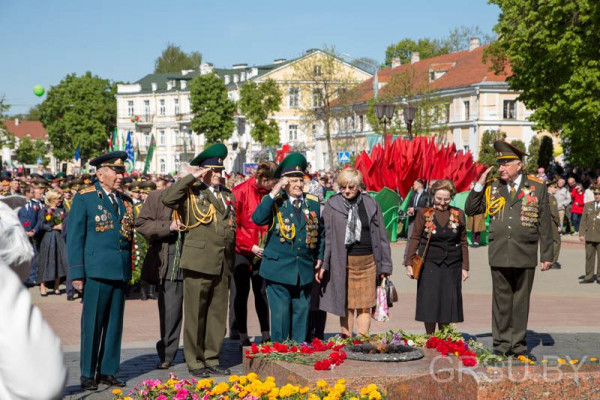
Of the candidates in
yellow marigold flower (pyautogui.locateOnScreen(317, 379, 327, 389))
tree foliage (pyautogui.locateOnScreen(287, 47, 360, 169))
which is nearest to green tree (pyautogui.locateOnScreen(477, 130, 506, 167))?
tree foliage (pyautogui.locateOnScreen(287, 47, 360, 169))

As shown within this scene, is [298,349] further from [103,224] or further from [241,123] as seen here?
[241,123]

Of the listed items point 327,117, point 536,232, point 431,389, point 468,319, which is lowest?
point 468,319

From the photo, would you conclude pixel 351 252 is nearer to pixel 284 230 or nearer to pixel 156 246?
pixel 284 230

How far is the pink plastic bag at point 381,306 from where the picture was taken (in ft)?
30.6

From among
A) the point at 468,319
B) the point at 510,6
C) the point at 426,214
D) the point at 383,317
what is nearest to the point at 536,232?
the point at 426,214

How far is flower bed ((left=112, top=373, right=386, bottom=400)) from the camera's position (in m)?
5.90

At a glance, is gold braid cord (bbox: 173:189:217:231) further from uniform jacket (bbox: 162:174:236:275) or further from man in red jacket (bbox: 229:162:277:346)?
man in red jacket (bbox: 229:162:277:346)

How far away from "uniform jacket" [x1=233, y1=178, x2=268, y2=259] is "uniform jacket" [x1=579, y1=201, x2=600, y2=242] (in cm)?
996

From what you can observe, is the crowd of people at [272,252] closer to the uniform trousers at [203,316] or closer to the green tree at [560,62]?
the uniform trousers at [203,316]

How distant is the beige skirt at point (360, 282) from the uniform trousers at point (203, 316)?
1.27 metres

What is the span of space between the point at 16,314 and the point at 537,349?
28.6 ft

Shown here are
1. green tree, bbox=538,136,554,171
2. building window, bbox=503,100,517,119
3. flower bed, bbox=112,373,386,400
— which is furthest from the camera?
building window, bbox=503,100,517,119

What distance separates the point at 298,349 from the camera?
753 cm

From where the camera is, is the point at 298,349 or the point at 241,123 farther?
the point at 241,123
